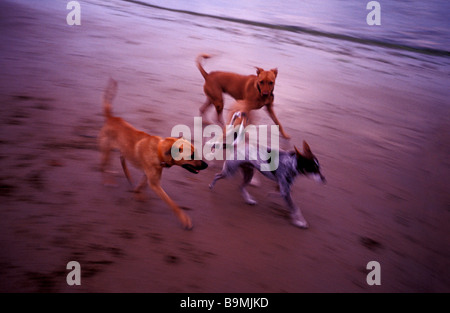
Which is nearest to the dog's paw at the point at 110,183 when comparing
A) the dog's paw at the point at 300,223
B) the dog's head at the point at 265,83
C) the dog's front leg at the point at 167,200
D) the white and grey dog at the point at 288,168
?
the dog's front leg at the point at 167,200

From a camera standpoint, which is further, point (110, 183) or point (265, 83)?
point (265, 83)

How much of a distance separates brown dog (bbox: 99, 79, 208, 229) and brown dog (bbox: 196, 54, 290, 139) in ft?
7.37

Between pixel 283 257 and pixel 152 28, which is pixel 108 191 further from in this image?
pixel 152 28

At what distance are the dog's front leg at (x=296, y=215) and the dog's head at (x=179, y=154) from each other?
3.45 ft

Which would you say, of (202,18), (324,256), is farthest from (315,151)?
(202,18)

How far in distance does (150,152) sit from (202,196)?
866 millimetres

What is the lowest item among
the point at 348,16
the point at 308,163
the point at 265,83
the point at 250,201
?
the point at 250,201

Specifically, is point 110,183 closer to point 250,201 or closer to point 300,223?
point 250,201

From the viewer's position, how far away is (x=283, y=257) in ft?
9.26

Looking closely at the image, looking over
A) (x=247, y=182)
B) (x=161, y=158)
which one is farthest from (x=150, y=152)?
(x=247, y=182)

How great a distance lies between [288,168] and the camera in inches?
131

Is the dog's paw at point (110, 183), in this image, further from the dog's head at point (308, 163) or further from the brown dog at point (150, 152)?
the dog's head at point (308, 163)

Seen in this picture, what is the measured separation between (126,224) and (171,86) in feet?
14.1

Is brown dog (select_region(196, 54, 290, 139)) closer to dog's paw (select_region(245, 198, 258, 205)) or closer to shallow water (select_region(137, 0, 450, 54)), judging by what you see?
dog's paw (select_region(245, 198, 258, 205))
